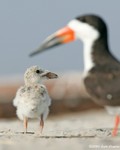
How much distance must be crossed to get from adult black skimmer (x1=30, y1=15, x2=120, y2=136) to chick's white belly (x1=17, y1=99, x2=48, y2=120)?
60 centimetres

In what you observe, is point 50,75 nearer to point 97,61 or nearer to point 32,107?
point 32,107

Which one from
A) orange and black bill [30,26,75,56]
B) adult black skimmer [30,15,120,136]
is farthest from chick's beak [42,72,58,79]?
adult black skimmer [30,15,120,136]

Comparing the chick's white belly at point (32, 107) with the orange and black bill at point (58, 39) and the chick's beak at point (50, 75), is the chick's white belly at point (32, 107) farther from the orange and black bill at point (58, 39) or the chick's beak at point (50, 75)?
the orange and black bill at point (58, 39)

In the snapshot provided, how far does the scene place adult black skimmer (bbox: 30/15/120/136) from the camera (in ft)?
32.3

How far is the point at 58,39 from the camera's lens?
1024 cm

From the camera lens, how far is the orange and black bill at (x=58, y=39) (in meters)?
10.1

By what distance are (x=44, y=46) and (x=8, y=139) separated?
130cm

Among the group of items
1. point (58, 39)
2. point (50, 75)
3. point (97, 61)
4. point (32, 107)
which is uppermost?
point (58, 39)

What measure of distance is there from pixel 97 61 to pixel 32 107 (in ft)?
3.19

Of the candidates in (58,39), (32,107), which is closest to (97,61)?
(58,39)

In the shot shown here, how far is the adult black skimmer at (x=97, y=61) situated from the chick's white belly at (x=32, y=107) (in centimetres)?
60

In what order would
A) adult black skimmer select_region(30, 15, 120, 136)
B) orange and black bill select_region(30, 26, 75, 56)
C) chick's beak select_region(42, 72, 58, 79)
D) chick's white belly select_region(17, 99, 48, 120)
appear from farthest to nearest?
chick's beak select_region(42, 72, 58, 79) < orange and black bill select_region(30, 26, 75, 56) < chick's white belly select_region(17, 99, 48, 120) < adult black skimmer select_region(30, 15, 120, 136)

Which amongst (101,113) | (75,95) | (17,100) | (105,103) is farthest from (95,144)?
(75,95)

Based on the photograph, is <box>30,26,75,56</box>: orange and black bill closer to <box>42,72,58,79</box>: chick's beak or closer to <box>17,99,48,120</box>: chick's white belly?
<box>42,72,58,79</box>: chick's beak
